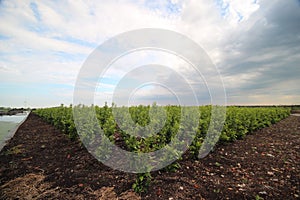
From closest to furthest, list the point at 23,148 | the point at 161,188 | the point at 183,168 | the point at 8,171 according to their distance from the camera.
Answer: the point at 161,188
the point at 183,168
the point at 8,171
the point at 23,148

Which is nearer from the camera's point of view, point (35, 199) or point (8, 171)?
point (35, 199)

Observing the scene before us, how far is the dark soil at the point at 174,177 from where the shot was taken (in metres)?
3.50

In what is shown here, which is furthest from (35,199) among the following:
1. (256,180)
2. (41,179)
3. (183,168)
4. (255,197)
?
(256,180)

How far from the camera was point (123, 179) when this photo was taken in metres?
3.97

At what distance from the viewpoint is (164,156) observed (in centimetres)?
411

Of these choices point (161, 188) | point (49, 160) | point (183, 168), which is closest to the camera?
point (161, 188)

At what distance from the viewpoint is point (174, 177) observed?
3934 mm

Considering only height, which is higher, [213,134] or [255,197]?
[213,134]

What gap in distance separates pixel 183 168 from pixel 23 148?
242 inches

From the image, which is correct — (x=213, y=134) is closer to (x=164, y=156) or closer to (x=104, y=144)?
(x=164, y=156)

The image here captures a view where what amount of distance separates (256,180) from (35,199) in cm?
444

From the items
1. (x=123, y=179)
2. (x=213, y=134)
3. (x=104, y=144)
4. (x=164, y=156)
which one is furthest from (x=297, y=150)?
(x=104, y=144)

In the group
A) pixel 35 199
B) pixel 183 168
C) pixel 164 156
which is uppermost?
pixel 164 156

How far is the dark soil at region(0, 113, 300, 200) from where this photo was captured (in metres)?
3.50
